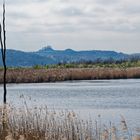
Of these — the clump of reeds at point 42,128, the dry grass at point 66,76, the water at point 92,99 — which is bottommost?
the water at point 92,99

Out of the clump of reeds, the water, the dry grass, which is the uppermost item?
the clump of reeds

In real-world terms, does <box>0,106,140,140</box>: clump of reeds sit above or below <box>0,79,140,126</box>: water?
above

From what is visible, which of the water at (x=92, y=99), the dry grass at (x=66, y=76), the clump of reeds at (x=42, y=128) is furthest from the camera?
the dry grass at (x=66, y=76)

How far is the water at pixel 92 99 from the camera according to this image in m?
20.8

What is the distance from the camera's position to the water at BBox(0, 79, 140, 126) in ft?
68.3

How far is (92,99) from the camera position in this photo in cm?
2895

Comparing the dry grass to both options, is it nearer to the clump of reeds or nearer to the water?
the water

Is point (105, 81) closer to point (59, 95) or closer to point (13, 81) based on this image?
point (13, 81)

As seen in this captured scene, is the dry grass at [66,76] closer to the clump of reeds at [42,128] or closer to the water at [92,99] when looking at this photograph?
the water at [92,99]

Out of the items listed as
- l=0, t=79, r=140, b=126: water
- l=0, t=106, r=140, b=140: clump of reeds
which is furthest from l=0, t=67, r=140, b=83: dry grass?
l=0, t=106, r=140, b=140: clump of reeds

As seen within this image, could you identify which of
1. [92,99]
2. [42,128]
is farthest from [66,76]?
[42,128]

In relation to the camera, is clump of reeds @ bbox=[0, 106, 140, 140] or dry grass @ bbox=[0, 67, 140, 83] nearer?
clump of reeds @ bbox=[0, 106, 140, 140]

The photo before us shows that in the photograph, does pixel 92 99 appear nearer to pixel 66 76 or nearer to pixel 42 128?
pixel 66 76

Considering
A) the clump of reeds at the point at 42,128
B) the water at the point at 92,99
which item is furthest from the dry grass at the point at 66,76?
the clump of reeds at the point at 42,128
